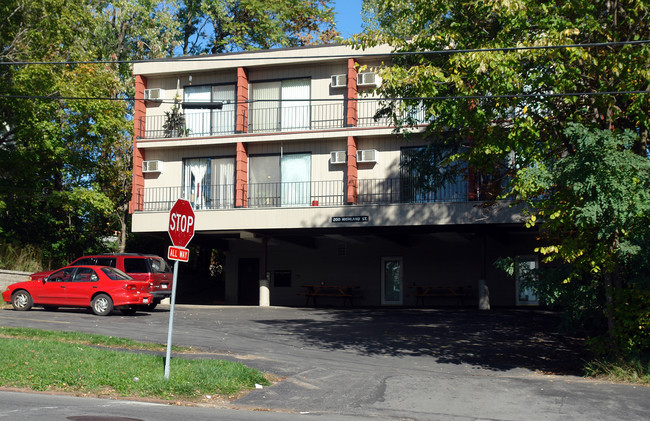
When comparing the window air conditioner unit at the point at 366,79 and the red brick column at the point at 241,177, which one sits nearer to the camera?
the window air conditioner unit at the point at 366,79

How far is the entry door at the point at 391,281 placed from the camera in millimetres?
30969

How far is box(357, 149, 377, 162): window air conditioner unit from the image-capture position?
28172 millimetres

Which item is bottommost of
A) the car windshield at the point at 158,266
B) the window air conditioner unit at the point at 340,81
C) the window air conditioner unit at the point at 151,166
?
the car windshield at the point at 158,266

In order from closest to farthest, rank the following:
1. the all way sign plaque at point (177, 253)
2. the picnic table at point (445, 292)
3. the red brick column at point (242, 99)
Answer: the all way sign plaque at point (177, 253), the picnic table at point (445, 292), the red brick column at point (242, 99)

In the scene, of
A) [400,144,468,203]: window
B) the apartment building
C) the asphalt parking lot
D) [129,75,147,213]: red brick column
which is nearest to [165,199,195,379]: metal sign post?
the asphalt parking lot

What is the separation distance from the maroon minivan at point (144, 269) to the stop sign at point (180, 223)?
1335 centimetres

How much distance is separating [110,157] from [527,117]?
27.9 m

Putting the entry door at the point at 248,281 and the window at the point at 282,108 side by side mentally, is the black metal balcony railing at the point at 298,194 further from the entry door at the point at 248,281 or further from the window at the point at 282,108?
the entry door at the point at 248,281

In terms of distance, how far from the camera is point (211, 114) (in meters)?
31.1

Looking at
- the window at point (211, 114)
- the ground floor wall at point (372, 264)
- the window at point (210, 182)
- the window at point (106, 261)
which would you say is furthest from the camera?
the window at point (211, 114)

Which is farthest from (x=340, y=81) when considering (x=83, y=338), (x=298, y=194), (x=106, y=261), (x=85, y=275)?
(x=83, y=338)

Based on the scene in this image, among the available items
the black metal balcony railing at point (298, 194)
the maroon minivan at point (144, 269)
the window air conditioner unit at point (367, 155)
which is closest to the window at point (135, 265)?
the maroon minivan at point (144, 269)

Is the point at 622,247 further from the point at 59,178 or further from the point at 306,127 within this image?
the point at 59,178

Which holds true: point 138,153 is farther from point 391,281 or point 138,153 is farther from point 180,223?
point 180,223
